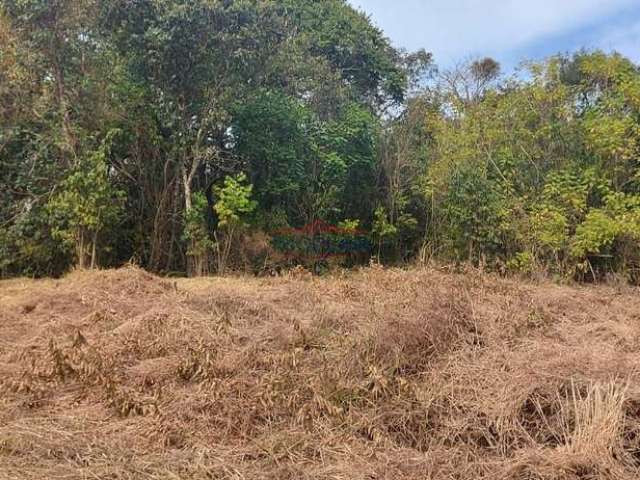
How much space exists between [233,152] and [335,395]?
798 cm

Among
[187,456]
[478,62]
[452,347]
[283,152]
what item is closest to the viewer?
[187,456]

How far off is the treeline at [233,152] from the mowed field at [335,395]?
4186 millimetres

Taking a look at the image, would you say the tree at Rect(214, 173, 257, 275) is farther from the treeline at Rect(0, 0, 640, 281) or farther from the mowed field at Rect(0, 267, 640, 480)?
the mowed field at Rect(0, 267, 640, 480)

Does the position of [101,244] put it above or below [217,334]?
above

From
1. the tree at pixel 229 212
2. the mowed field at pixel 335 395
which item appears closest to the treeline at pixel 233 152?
the tree at pixel 229 212

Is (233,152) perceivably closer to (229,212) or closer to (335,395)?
(229,212)

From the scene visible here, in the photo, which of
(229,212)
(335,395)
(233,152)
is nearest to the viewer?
(335,395)

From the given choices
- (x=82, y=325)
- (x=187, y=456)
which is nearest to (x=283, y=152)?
(x=82, y=325)

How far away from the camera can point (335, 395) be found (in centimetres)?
331

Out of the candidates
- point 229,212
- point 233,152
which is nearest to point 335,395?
point 229,212

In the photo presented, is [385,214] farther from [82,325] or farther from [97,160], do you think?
[82,325]

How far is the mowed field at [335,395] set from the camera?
2.67m

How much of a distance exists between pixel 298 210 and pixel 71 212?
4.31 meters

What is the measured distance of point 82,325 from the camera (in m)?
5.18
